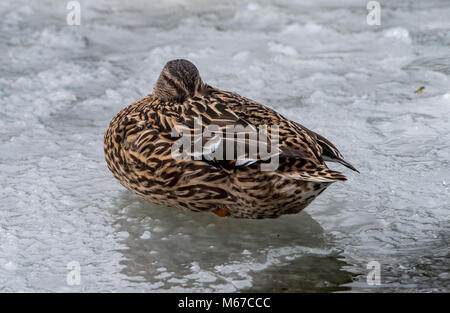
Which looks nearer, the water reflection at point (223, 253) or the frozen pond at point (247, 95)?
the water reflection at point (223, 253)

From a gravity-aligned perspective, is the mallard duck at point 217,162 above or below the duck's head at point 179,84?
below

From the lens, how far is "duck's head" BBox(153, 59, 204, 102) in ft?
14.2

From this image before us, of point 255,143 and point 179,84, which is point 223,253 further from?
point 179,84

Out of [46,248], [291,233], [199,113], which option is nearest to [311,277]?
[291,233]

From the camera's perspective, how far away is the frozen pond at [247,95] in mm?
3543

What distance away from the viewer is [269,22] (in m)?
7.71

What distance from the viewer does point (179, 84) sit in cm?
432

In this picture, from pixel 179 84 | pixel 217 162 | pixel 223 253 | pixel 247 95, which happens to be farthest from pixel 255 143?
pixel 247 95

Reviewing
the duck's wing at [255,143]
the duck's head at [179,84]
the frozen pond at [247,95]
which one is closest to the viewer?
the frozen pond at [247,95]

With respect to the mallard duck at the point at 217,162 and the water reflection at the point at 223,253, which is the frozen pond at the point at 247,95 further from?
the mallard duck at the point at 217,162

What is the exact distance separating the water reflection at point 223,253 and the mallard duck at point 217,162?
135 mm

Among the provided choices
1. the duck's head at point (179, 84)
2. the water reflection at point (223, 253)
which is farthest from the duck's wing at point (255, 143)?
the water reflection at point (223, 253)

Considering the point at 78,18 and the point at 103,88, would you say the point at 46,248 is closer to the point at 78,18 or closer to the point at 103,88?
the point at 103,88

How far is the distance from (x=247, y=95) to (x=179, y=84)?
5.45ft
